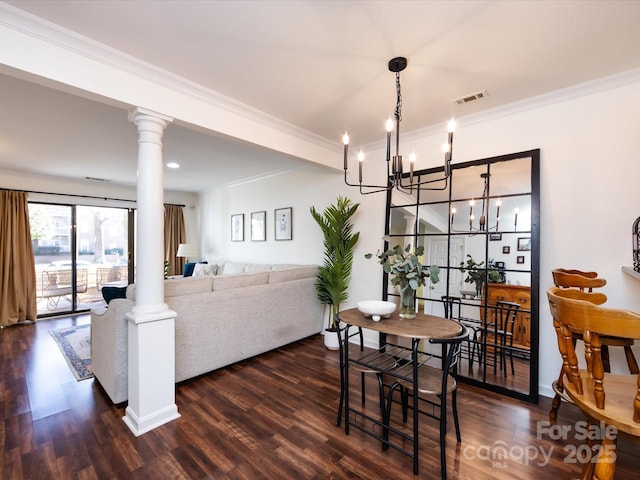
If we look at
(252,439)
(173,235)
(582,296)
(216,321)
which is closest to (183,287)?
(216,321)

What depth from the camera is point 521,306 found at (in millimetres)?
2564

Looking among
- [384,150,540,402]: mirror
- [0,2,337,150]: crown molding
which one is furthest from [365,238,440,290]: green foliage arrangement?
[0,2,337,150]: crown molding

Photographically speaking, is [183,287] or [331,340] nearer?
[183,287]

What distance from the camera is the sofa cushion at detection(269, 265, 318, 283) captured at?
363 cm

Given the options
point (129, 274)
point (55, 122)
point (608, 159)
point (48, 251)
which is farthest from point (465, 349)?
point (48, 251)

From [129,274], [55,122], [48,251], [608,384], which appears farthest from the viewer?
[129,274]

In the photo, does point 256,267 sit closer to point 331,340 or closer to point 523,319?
point 331,340

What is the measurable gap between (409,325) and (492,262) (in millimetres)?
1346

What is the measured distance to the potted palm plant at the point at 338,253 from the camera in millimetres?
3713

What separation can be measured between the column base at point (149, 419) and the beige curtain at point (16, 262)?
4453 mm

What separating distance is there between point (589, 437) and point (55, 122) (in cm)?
501

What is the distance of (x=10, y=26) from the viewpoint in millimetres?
1570

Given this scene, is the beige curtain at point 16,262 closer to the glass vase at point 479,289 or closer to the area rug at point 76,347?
the area rug at point 76,347

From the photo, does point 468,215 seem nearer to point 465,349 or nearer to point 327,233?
point 465,349
